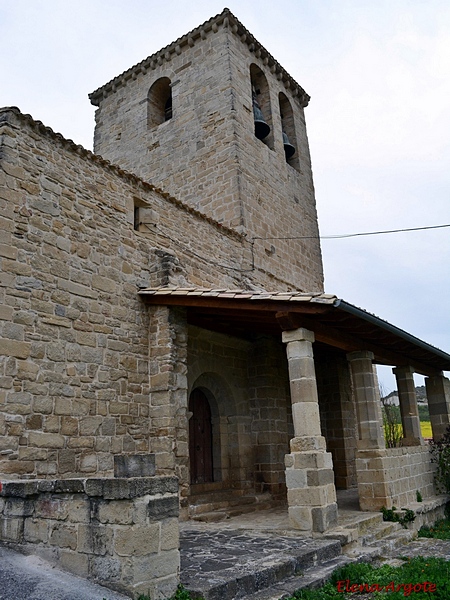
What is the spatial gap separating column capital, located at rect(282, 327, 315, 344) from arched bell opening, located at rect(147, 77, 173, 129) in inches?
343

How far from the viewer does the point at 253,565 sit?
13.9 feet

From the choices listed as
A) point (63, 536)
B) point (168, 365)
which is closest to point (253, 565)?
point (63, 536)

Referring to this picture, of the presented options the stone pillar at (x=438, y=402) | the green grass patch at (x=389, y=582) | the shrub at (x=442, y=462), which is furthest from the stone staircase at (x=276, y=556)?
the stone pillar at (x=438, y=402)

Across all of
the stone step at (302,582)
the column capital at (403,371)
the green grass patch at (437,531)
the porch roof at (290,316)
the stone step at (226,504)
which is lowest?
the green grass patch at (437,531)

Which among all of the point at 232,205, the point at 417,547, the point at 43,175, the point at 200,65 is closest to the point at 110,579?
the point at 417,547

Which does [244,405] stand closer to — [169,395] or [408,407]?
[169,395]

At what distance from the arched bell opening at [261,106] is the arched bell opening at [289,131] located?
0.70 metres

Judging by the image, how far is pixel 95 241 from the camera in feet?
23.1

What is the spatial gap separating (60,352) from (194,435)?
306 cm

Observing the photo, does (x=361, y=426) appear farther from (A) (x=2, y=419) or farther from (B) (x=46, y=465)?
(A) (x=2, y=419)

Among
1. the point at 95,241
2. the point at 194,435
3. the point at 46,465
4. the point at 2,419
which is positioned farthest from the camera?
the point at 194,435

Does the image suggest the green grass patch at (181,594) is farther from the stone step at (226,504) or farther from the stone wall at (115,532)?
the stone step at (226,504)

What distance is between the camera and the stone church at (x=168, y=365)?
152 inches

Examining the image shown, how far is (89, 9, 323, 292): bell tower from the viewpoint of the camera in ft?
37.1
